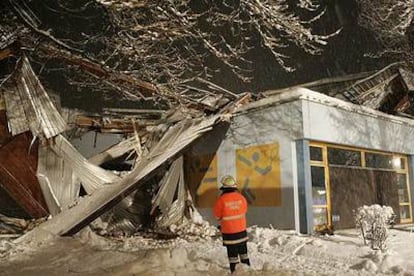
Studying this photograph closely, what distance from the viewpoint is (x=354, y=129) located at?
39.9 ft

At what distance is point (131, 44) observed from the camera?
8.83 metres

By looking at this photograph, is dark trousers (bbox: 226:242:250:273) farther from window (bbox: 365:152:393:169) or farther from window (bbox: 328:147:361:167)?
window (bbox: 365:152:393:169)

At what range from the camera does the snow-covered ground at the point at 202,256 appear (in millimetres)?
6637

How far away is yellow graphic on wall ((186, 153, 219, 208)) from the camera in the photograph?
13016 millimetres

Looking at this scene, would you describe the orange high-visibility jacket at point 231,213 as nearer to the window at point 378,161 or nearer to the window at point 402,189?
the window at point 378,161

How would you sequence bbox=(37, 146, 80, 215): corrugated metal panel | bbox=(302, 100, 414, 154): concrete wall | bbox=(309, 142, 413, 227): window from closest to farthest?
bbox=(37, 146, 80, 215): corrugated metal panel, bbox=(302, 100, 414, 154): concrete wall, bbox=(309, 142, 413, 227): window

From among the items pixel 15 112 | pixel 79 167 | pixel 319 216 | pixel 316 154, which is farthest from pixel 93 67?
pixel 319 216

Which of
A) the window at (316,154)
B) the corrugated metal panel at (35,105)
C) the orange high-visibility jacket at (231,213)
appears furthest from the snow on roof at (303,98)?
the corrugated metal panel at (35,105)

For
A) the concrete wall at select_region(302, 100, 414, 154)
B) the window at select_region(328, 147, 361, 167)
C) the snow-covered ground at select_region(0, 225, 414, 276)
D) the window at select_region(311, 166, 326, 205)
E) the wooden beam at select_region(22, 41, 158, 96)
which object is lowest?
the snow-covered ground at select_region(0, 225, 414, 276)

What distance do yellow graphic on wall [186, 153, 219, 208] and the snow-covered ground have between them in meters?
2.70

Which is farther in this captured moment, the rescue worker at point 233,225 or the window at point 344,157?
the window at point 344,157

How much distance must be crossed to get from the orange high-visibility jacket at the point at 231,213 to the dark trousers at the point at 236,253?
22cm

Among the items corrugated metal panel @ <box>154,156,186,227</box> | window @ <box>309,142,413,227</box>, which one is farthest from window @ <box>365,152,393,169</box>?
corrugated metal panel @ <box>154,156,186,227</box>

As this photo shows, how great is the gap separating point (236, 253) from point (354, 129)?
6949 mm
